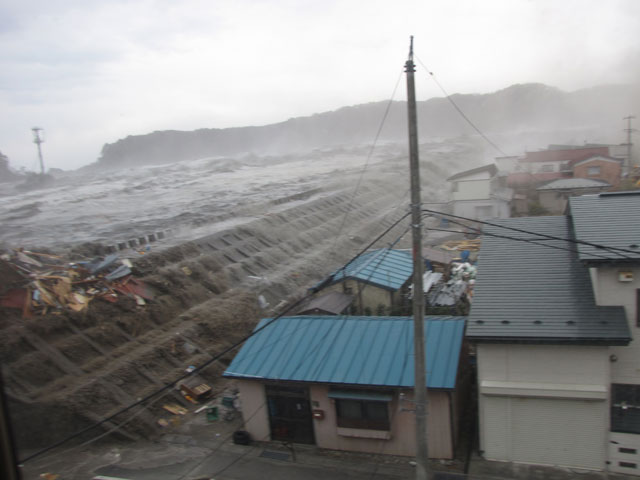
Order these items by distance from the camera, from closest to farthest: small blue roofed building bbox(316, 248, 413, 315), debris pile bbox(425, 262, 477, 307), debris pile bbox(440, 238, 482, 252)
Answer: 1. small blue roofed building bbox(316, 248, 413, 315)
2. debris pile bbox(425, 262, 477, 307)
3. debris pile bbox(440, 238, 482, 252)

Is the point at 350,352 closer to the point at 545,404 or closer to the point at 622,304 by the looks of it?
the point at 545,404

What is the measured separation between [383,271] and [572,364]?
741 cm

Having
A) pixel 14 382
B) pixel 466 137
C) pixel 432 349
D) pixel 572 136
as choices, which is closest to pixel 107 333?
pixel 14 382

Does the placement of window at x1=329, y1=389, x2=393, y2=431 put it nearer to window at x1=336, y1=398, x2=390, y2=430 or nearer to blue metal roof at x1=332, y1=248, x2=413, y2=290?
window at x1=336, y1=398, x2=390, y2=430

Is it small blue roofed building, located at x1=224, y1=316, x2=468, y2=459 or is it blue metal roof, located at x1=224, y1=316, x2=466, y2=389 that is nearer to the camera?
small blue roofed building, located at x1=224, y1=316, x2=468, y2=459

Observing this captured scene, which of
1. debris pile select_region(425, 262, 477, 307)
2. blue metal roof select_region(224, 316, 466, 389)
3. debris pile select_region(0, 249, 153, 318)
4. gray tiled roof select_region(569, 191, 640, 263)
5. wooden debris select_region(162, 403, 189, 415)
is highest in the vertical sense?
gray tiled roof select_region(569, 191, 640, 263)

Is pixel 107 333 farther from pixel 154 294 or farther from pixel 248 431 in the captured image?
pixel 248 431

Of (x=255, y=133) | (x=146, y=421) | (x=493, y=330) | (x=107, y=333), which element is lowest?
(x=146, y=421)

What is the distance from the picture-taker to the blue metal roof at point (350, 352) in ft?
24.7

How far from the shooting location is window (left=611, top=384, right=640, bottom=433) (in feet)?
22.2

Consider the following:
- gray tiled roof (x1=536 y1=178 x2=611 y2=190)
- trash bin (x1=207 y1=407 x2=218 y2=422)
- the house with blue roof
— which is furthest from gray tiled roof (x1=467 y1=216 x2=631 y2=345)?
gray tiled roof (x1=536 y1=178 x2=611 y2=190)

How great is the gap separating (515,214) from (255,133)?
9077 cm

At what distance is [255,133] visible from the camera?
110m

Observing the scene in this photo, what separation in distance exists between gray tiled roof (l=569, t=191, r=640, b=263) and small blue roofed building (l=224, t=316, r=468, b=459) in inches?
94.5
